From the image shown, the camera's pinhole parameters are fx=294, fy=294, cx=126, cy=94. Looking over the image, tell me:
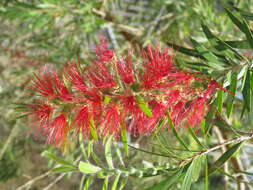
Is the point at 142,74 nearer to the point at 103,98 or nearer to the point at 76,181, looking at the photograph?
the point at 103,98

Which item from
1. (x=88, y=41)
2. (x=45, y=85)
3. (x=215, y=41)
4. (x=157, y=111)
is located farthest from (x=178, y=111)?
(x=88, y=41)

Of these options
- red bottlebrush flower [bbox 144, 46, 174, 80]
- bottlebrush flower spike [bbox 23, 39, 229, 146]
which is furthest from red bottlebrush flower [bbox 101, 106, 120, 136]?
red bottlebrush flower [bbox 144, 46, 174, 80]

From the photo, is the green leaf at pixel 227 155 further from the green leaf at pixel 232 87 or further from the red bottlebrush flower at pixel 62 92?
the red bottlebrush flower at pixel 62 92

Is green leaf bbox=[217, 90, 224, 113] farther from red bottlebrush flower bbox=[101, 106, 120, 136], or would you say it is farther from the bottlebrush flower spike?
red bottlebrush flower bbox=[101, 106, 120, 136]

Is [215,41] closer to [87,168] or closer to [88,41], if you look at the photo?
[87,168]

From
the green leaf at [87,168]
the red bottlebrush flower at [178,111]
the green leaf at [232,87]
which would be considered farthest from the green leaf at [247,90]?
the green leaf at [87,168]

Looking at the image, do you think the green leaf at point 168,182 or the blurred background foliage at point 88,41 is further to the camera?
the blurred background foliage at point 88,41

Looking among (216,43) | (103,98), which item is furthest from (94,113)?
(216,43)
